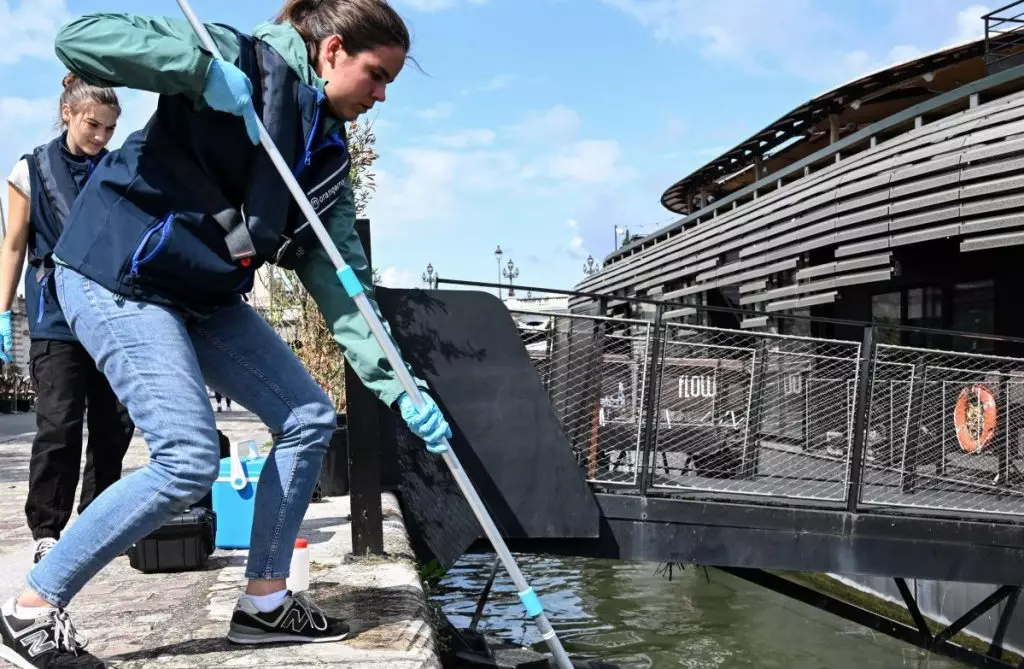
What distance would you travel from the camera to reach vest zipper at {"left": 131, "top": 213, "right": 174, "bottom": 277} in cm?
241

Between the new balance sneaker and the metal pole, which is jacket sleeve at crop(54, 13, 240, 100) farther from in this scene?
the new balance sneaker

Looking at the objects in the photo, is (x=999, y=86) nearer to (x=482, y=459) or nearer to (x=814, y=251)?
(x=814, y=251)

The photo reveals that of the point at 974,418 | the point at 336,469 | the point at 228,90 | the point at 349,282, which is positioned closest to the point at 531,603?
the point at 349,282

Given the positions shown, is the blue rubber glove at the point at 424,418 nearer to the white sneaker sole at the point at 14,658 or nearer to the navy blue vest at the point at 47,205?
the white sneaker sole at the point at 14,658

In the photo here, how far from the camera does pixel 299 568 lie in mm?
3547

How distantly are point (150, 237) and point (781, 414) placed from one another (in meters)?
4.41

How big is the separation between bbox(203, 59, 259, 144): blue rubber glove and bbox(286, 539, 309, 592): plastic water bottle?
→ 5.43ft

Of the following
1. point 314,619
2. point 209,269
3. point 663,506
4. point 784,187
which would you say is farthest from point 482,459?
point 784,187

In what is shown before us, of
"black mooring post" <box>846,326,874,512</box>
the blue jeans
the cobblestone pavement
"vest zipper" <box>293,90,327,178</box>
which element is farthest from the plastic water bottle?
"black mooring post" <box>846,326,874,512</box>

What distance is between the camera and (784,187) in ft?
58.4

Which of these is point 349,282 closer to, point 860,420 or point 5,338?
point 5,338

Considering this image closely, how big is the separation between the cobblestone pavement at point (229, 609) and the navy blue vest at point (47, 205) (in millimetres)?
1003

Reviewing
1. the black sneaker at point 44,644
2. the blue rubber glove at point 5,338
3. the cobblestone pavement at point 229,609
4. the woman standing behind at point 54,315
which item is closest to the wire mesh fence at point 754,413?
the cobblestone pavement at point 229,609

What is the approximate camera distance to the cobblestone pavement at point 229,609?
2686 millimetres
